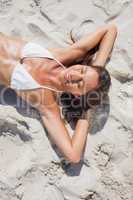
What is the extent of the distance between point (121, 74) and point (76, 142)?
30.2 inches

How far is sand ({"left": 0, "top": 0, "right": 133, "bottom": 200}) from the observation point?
11.6 feet

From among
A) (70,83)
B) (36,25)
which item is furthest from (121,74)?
(36,25)

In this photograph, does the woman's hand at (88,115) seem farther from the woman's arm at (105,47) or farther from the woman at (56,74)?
the woman's arm at (105,47)

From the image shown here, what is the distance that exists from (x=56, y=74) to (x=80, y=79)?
297mm

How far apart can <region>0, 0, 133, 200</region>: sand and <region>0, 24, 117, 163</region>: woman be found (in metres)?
0.16

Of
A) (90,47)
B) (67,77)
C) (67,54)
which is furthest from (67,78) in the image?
(90,47)

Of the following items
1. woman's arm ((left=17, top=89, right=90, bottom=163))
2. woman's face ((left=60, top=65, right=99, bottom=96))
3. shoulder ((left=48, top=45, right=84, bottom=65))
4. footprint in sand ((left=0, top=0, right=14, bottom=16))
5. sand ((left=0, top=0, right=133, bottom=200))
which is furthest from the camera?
footprint in sand ((left=0, top=0, right=14, bottom=16))

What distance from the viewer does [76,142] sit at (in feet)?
11.3

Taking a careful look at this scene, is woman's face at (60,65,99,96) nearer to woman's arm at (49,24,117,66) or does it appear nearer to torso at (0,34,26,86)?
woman's arm at (49,24,117,66)

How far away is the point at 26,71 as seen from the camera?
11.8 ft

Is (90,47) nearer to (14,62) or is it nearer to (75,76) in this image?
(75,76)

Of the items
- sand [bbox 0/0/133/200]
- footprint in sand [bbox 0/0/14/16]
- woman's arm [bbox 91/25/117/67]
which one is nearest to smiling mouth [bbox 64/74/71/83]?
woman's arm [bbox 91/25/117/67]

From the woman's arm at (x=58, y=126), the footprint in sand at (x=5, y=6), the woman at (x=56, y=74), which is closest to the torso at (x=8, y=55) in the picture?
the woman at (x=56, y=74)

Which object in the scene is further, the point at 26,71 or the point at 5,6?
the point at 5,6
